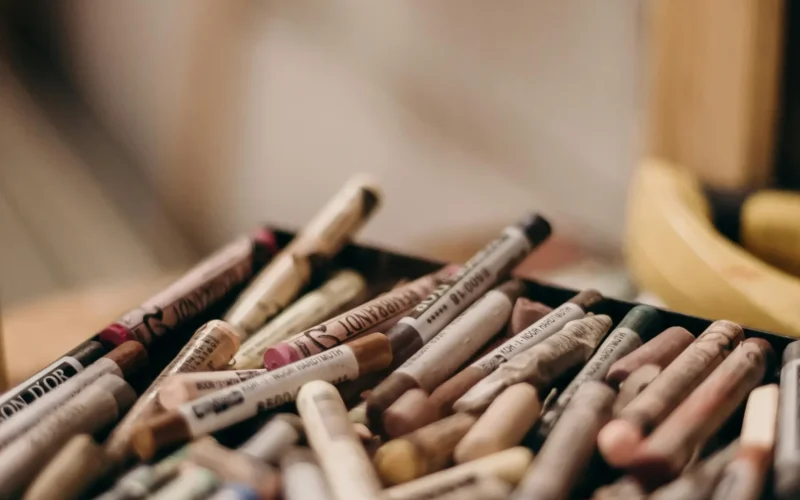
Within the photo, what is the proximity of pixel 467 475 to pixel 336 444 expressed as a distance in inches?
2.0

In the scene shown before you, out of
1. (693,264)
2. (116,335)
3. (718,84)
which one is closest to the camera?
(116,335)

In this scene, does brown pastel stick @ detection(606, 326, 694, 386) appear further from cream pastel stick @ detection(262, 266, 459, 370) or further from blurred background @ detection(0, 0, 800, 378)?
blurred background @ detection(0, 0, 800, 378)

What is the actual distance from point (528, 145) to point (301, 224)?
13.0 inches

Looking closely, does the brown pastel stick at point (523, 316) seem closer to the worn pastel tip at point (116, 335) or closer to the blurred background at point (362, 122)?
the worn pastel tip at point (116, 335)

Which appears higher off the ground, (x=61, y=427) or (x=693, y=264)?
(x=61, y=427)

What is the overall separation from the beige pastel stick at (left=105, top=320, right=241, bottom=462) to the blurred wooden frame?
1.99 ft

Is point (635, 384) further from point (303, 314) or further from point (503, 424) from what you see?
point (303, 314)

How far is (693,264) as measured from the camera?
0.63 metres

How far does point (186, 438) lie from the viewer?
0.31 meters

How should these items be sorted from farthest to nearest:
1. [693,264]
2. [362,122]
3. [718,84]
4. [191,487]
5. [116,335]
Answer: [362,122] < [718,84] < [693,264] < [116,335] < [191,487]

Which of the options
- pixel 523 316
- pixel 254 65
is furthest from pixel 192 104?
pixel 523 316

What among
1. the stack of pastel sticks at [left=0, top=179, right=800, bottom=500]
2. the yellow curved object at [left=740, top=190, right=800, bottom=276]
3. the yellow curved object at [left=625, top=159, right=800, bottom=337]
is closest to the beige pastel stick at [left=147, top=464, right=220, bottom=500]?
the stack of pastel sticks at [left=0, top=179, right=800, bottom=500]

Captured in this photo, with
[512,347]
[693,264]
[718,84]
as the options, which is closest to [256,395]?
[512,347]

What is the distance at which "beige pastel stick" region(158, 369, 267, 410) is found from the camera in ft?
1.05
